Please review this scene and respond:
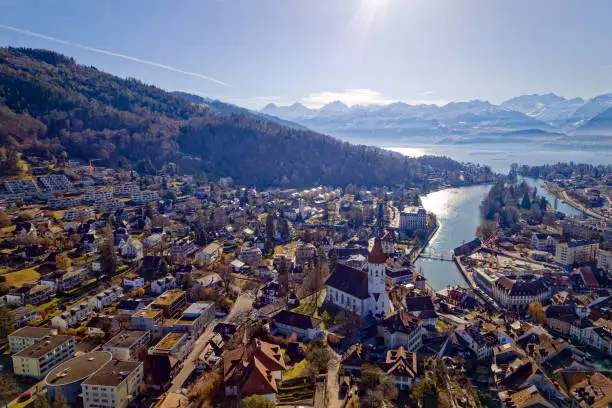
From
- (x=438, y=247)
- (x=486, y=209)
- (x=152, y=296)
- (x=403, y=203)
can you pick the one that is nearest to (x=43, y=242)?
(x=152, y=296)

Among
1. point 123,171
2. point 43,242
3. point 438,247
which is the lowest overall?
point 438,247

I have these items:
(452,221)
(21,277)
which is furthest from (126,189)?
(452,221)

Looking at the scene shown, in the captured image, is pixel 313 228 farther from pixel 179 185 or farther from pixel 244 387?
pixel 244 387

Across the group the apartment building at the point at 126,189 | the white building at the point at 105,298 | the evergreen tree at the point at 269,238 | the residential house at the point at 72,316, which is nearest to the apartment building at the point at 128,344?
the residential house at the point at 72,316

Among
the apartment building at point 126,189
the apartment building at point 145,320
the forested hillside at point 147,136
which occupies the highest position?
the forested hillside at point 147,136

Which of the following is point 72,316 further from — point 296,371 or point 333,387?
point 333,387

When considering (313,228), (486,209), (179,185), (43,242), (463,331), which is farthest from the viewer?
(179,185)

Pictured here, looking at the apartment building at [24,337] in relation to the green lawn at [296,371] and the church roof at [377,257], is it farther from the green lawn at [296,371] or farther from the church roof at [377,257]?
the church roof at [377,257]
